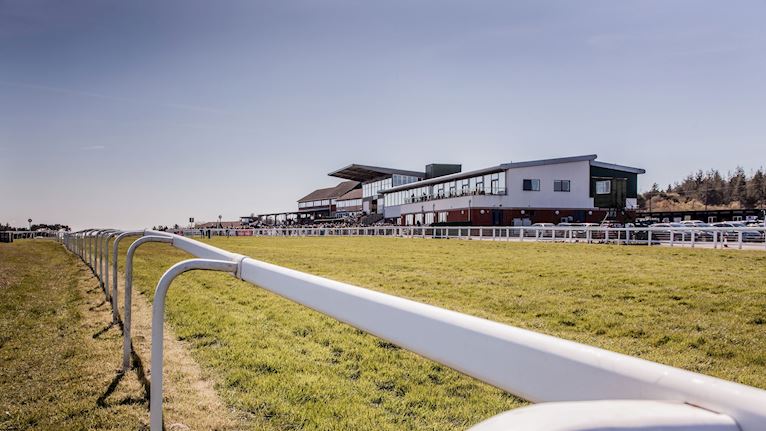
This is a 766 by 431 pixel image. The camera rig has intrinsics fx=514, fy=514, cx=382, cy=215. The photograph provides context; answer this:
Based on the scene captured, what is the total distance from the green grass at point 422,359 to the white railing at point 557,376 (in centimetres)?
198

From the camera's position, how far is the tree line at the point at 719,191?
9162cm

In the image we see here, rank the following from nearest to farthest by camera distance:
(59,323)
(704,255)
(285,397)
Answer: (285,397)
(59,323)
(704,255)

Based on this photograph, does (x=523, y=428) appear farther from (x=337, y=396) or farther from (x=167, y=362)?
(x=167, y=362)

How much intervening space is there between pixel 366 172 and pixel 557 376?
69.3 metres

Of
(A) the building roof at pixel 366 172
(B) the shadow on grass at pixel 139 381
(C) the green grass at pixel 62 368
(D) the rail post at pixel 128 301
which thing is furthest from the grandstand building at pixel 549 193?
(B) the shadow on grass at pixel 139 381

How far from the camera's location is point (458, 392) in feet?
12.5

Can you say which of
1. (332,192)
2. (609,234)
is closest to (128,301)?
(609,234)

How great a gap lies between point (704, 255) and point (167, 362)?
14.7m

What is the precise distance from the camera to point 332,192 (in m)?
89.0

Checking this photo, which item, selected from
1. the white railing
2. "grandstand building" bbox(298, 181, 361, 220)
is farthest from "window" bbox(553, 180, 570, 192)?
"grandstand building" bbox(298, 181, 361, 220)

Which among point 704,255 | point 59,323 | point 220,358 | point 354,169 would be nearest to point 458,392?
point 220,358

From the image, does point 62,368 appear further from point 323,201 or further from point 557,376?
point 323,201

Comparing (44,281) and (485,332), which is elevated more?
(485,332)

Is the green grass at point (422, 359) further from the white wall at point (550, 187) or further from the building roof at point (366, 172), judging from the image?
the building roof at point (366, 172)
